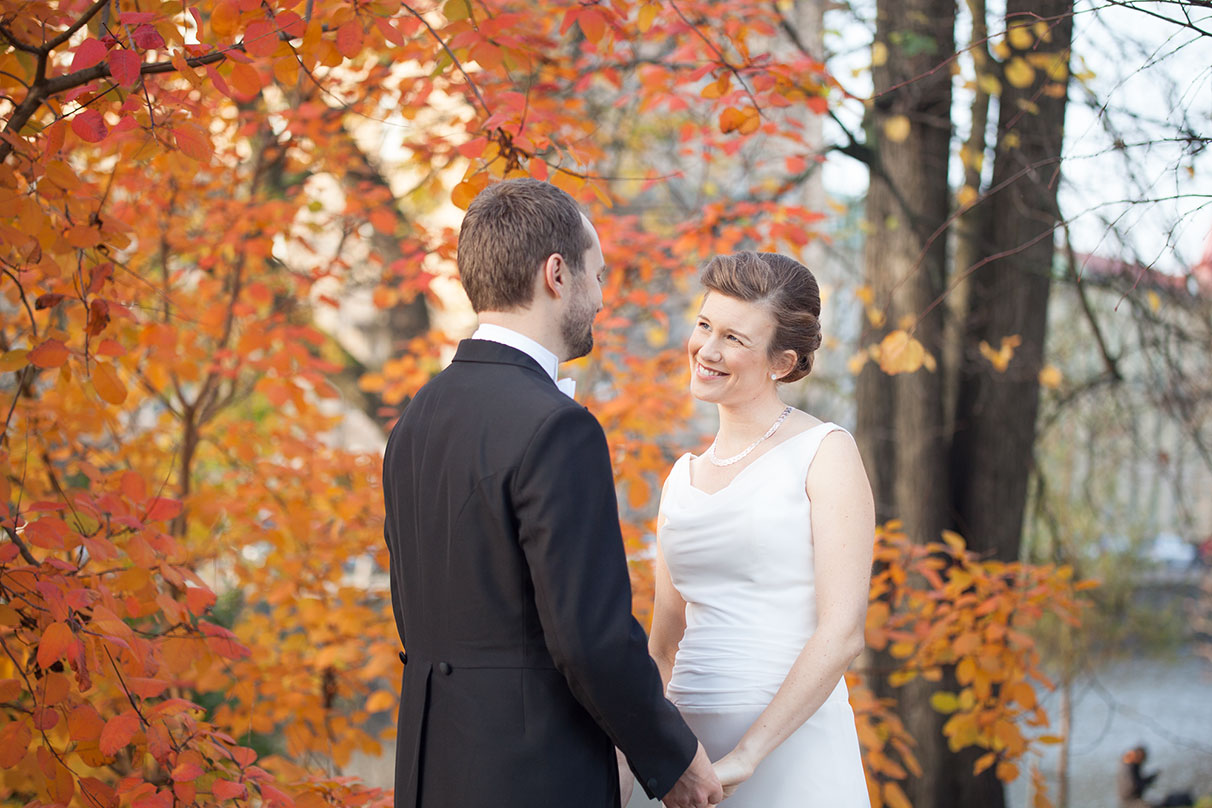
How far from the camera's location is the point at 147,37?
6.51ft

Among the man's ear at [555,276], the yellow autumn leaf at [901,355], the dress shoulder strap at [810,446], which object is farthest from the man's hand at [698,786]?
the yellow autumn leaf at [901,355]

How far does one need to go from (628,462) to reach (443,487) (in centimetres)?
224

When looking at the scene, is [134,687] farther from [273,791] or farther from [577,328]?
[577,328]

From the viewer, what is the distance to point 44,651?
1.90 metres

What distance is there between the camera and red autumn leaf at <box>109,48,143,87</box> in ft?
6.26

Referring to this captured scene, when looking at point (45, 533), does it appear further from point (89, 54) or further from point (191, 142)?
point (89, 54)

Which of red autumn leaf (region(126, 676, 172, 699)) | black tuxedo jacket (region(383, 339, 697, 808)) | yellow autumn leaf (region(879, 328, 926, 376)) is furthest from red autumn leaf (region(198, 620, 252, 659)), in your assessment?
yellow autumn leaf (region(879, 328, 926, 376))

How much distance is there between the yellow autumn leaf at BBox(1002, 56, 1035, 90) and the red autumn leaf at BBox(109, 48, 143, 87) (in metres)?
3.62

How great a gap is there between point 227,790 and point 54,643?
46 centimetres

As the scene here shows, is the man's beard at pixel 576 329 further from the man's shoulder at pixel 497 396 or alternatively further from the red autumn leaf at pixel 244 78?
the red autumn leaf at pixel 244 78

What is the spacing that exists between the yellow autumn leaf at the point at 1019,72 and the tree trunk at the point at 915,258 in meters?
0.34

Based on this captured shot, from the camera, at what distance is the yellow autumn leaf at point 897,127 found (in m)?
4.79

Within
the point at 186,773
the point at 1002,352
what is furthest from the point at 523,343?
the point at 1002,352

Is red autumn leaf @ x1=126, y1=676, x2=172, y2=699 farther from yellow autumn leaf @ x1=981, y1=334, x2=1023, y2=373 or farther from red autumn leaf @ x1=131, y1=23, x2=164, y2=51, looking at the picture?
yellow autumn leaf @ x1=981, y1=334, x2=1023, y2=373
